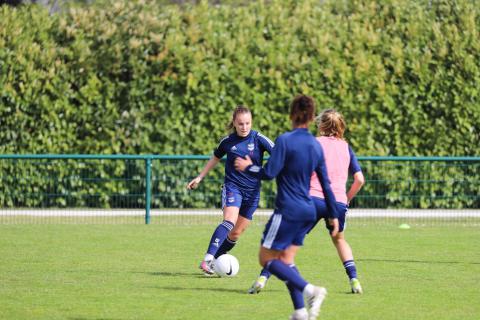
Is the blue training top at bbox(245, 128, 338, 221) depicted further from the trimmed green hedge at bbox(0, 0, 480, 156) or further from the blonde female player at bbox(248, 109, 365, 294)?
the trimmed green hedge at bbox(0, 0, 480, 156)

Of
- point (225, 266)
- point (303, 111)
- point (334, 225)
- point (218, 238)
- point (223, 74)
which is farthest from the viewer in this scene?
point (223, 74)

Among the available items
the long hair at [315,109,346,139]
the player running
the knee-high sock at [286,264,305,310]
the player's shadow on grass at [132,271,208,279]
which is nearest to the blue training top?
the player running

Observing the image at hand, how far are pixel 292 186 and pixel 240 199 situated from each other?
3.29 m

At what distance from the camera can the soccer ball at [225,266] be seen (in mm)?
10992

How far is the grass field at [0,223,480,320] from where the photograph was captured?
8.80 metres

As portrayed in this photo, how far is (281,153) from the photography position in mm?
7938

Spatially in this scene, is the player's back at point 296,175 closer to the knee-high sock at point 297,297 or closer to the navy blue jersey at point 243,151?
the knee-high sock at point 297,297

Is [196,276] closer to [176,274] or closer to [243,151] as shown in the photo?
[176,274]

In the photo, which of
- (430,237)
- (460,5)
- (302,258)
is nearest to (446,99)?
(460,5)

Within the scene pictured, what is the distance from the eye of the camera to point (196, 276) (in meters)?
11.2

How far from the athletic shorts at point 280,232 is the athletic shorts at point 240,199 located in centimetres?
315

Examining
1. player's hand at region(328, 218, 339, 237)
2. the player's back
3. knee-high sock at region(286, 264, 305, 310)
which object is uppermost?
the player's back

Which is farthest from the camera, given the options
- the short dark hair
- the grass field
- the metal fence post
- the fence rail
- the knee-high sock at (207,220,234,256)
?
the fence rail

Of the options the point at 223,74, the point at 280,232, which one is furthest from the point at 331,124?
the point at 223,74
